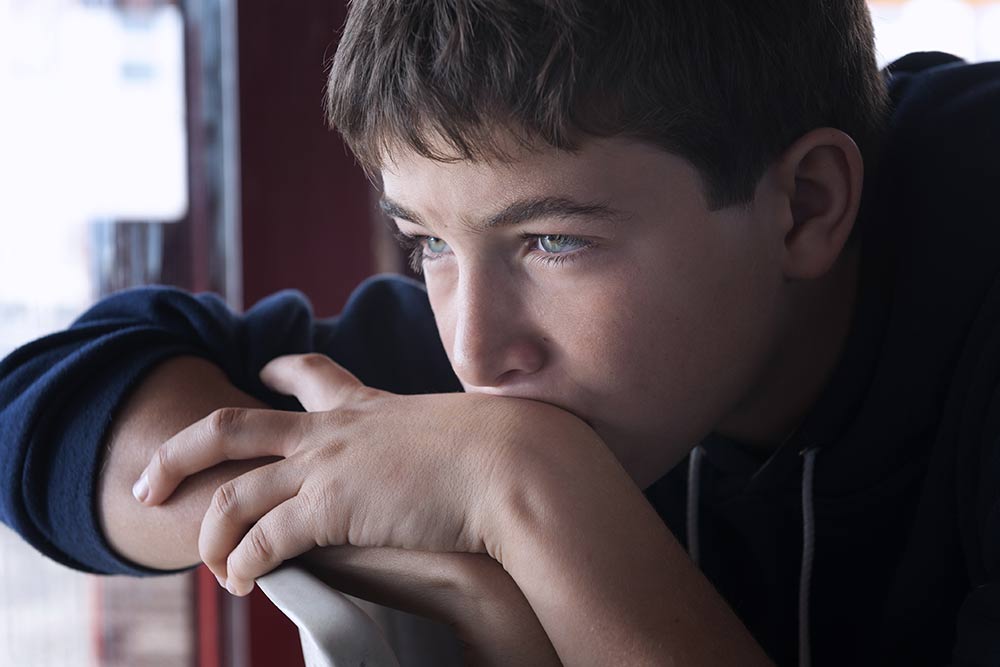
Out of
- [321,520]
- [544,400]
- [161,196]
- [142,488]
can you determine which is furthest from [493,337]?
[161,196]

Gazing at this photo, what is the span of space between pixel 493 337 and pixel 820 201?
33cm

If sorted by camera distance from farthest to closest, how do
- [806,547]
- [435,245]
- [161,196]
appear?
[161,196]
[806,547]
[435,245]

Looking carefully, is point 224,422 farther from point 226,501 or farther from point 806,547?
point 806,547

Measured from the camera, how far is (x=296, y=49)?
1.61m

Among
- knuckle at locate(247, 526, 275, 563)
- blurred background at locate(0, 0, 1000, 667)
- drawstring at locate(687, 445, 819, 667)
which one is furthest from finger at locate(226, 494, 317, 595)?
blurred background at locate(0, 0, 1000, 667)

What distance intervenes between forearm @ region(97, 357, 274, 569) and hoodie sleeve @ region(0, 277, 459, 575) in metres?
0.01

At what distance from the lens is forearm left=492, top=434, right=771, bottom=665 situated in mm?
618

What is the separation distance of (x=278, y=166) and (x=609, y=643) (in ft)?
3.84

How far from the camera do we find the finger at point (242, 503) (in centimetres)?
72

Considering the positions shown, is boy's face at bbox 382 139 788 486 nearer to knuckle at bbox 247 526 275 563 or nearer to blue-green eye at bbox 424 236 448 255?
blue-green eye at bbox 424 236 448 255

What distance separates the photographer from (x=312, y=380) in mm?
880

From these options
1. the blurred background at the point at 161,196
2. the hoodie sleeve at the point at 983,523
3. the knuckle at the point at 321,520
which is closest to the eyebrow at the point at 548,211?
the knuckle at the point at 321,520

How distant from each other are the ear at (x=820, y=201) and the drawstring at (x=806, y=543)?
187 millimetres

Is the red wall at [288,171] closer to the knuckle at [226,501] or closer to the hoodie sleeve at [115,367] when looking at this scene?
the hoodie sleeve at [115,367]
